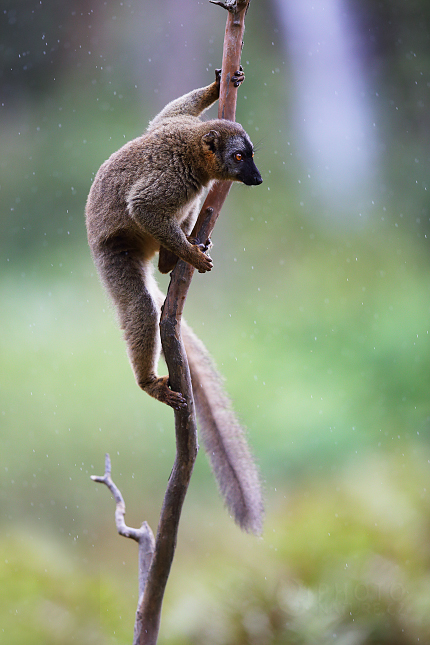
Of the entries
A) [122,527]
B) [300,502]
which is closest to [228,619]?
[300,502]

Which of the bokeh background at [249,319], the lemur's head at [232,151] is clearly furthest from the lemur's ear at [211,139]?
the bokeh background at [249,319]

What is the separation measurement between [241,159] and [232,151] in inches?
1.7

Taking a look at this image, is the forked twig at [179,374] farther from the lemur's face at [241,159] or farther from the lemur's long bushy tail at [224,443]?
the lemur's long bushy tail at [224,443]

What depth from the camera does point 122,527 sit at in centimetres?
231

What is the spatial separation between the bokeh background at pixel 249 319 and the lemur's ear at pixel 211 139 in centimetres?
215

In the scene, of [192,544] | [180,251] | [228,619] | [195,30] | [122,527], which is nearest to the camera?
[180,251]

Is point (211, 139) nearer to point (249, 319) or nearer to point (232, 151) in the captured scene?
point (232, 151)

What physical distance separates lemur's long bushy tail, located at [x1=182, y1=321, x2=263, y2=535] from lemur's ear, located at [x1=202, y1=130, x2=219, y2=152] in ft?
2.99

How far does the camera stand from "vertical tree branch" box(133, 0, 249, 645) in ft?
6.20

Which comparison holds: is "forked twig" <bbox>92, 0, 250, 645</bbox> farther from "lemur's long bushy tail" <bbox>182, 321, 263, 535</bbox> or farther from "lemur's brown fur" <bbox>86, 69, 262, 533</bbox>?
"lemur's long bushy tail" <bbox>182, 321, 263, 535</bbox>

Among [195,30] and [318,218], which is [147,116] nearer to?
[195,30]

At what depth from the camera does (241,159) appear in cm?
194

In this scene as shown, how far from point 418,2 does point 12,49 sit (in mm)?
3271

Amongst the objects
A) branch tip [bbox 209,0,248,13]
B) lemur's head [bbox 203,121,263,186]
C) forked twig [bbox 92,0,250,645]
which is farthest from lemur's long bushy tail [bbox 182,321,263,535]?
branch tip [bbox 209,0,248,13]
